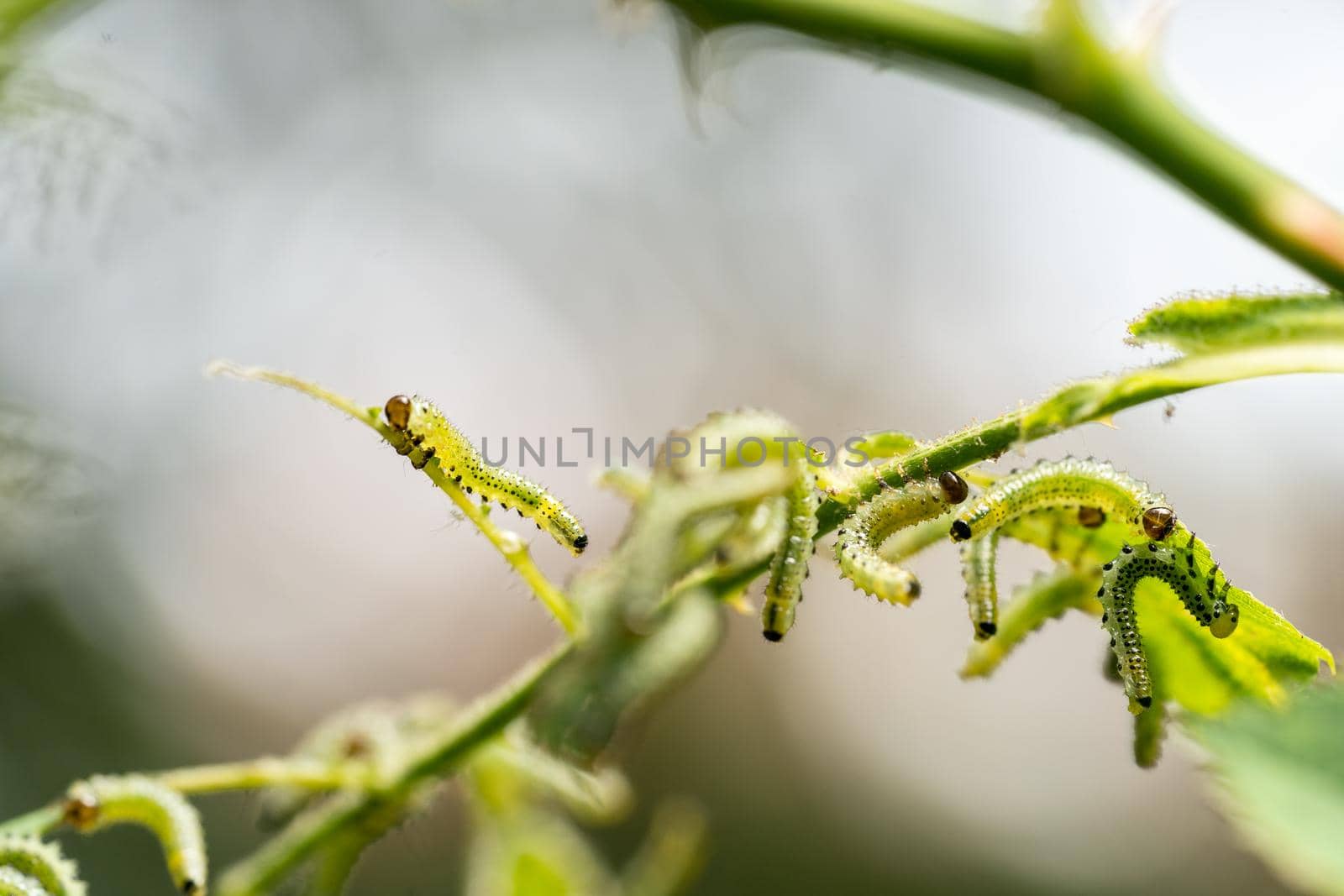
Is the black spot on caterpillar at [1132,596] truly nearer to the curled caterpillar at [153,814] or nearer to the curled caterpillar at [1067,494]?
the curled caterpillar at [1067,494]

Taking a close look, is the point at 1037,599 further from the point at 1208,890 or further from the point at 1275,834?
the point at 1208,890

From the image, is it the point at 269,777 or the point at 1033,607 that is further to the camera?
the point at 269,777

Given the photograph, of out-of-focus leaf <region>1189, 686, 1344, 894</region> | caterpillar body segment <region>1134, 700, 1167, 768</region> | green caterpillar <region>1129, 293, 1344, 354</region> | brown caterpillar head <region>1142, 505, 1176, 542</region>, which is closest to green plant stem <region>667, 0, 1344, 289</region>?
green caterpillar <region>1129, 293, 1344, 354</region>

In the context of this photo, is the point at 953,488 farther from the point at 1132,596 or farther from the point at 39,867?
the point at 39,867

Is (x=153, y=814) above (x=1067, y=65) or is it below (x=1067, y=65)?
above

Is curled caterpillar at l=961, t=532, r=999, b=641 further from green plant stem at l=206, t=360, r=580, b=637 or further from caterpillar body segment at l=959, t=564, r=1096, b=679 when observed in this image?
green plant stem at l=206, t=360, r=580, b=637

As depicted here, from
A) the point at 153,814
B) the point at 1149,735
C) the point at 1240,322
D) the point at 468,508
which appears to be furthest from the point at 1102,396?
the point at 153,814

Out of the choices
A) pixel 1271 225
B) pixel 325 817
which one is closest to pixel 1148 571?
pixel 1271 225
